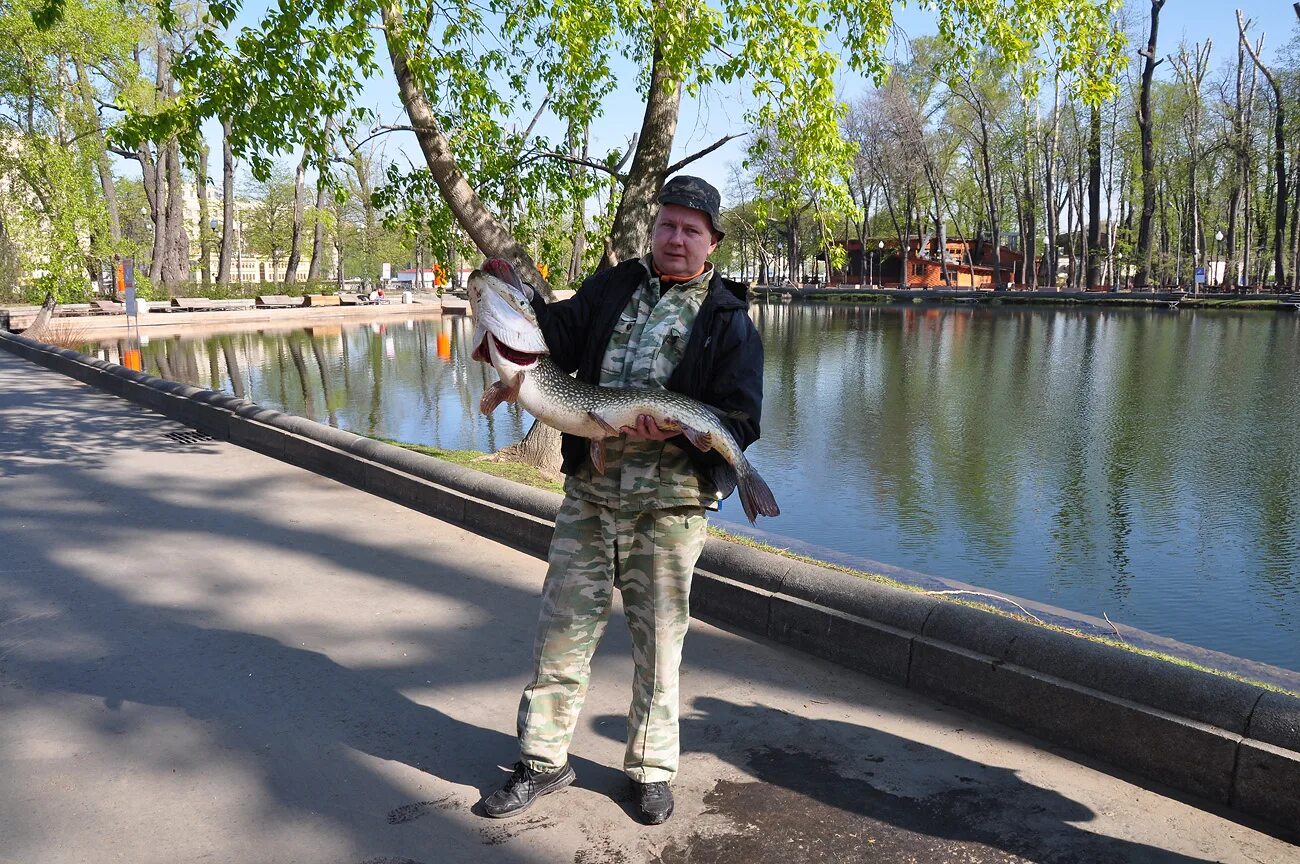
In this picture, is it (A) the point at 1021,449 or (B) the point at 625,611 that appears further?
(A) the point at 1021,449

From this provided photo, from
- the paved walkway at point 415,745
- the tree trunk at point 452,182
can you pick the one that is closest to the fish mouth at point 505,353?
the paved walkway at point 415,745

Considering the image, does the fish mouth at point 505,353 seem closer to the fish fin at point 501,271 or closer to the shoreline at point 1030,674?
the fish fin at point 501,271

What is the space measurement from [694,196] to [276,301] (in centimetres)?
4793

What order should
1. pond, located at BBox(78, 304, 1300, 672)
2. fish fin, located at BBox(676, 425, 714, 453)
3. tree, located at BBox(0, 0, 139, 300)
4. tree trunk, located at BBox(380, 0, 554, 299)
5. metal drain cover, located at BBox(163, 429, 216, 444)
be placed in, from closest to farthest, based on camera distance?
fish fin, located at BBox(676, 425, 714, 453) < pond, located at BBox(78, 304, 1300, 672) < tree trunk, located at BBox(380, 0, 554, 299) < metal drain cover, located at BBox(163, 429, 216, 444) < tree, located at BBox(0, 0, 139, 300)

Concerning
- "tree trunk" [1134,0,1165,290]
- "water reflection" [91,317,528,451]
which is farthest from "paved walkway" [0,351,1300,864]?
"tree trunk" [1134,0,1165,290]

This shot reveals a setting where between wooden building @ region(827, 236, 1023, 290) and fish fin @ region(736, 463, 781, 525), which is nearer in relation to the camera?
fish fin @ region(736, 463, 781, 525)

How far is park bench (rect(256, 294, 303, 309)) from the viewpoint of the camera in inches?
1804

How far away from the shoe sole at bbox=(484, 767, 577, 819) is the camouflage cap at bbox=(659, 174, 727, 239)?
77.8 inches

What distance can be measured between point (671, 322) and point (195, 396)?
1022 centimetres

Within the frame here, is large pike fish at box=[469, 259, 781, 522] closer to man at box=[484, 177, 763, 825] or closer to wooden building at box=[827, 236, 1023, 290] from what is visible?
man at box=[484, 177, 763, 825]

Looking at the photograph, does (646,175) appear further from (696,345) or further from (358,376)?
(358,376)

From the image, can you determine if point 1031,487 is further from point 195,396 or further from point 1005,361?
point 1005,361

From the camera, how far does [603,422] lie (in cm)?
307

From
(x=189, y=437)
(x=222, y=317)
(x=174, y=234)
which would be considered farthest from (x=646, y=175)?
(x=174, y=234)
